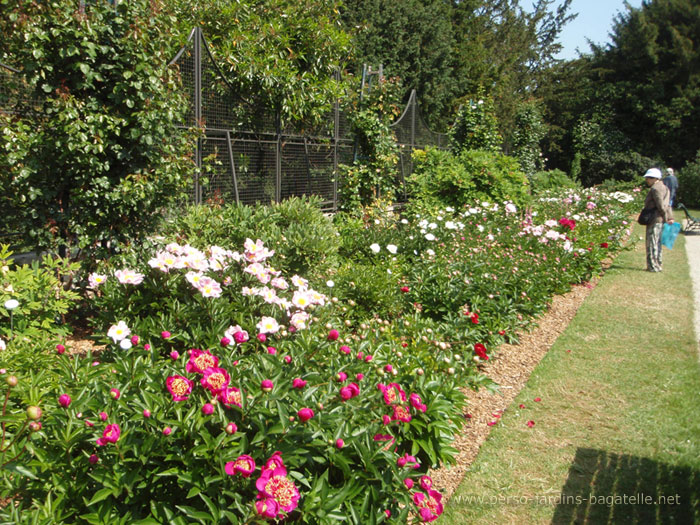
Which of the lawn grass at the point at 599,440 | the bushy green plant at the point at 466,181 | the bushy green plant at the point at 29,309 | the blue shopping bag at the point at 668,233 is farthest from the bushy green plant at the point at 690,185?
the bushy green plant at the point at 29,309

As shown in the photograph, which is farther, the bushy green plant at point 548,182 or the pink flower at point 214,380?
the bushy green plant at point 548,182

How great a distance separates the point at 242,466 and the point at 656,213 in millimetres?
8149

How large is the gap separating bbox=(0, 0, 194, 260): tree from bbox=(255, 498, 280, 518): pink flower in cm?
331

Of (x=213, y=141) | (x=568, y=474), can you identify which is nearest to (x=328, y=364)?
(x=568, y=474)

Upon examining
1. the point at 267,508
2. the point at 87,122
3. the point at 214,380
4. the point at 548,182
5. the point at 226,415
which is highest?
the point at 87,122

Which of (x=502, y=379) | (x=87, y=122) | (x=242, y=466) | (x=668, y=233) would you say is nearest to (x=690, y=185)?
(x=668, y=233)

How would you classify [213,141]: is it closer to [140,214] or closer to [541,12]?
[140,214]

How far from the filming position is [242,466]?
1.46 metres

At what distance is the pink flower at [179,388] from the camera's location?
5.39 ft

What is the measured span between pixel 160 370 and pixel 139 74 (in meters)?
2.98

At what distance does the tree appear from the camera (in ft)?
12.5

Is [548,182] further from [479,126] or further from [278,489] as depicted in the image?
[278,489]

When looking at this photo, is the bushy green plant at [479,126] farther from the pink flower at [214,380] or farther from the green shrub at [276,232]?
the pink flower at [214,380]

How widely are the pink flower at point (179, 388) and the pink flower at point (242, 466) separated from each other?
0.29m
